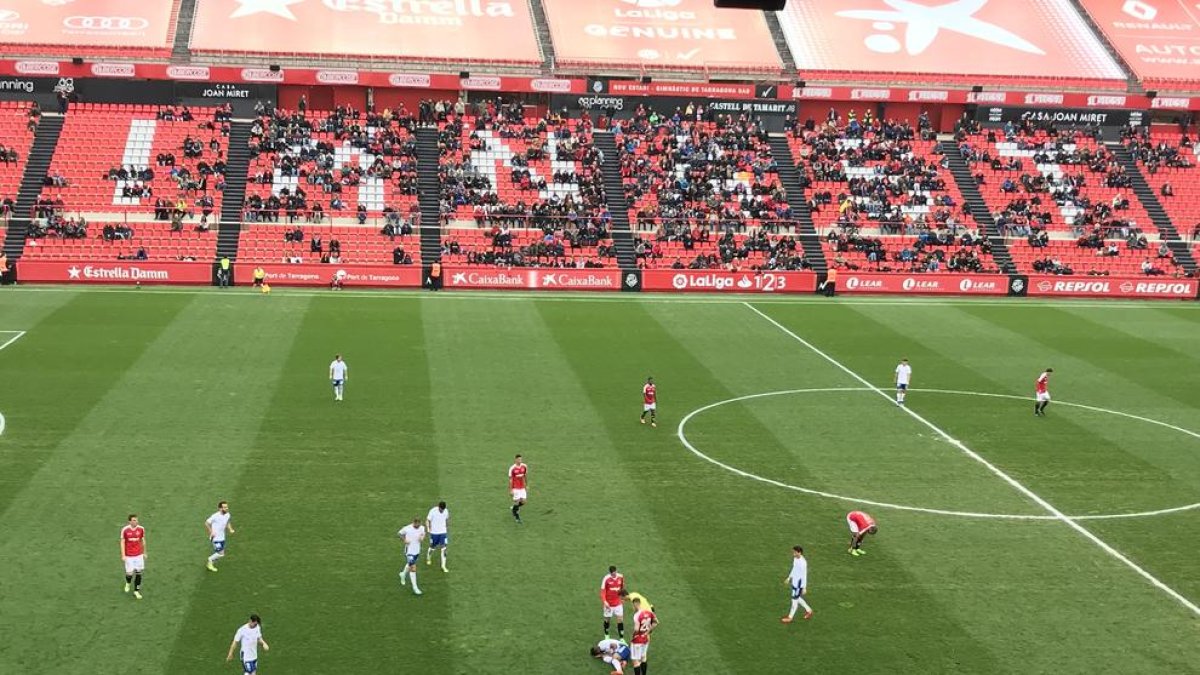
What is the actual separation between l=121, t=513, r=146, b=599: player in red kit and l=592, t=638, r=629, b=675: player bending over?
834 cm

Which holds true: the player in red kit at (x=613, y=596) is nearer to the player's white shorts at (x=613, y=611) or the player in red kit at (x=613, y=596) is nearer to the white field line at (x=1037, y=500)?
the player's white shorts at (x=613, y=611)

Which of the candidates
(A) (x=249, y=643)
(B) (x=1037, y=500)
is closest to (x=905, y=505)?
(B) (x=1037, y=500)

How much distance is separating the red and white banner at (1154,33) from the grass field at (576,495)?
4581 cm

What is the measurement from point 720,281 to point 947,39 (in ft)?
119

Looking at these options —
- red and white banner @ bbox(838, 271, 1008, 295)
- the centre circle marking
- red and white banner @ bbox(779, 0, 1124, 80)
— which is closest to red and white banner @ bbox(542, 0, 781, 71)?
red and white banner @ bbox(779, 0, 1124, 80)

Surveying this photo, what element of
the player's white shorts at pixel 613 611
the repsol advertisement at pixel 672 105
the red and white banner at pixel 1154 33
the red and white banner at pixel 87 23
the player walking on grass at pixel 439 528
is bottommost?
the player's white shorts at pixel 613 611

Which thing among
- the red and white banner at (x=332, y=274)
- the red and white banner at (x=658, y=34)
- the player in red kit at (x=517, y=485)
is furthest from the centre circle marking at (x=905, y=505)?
the red and white banner at (x=658, y=34)

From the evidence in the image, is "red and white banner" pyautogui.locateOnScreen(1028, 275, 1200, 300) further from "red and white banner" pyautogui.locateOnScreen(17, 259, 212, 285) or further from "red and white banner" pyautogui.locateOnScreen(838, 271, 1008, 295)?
"red and white banner" pyautogui.locateOnScreen(17, 259, 212, 285)

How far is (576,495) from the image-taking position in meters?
24.9

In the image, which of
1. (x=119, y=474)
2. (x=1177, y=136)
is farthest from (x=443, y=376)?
(x=1177, y=136)

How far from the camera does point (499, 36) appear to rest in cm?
7562

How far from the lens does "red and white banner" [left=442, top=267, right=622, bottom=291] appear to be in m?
54.6

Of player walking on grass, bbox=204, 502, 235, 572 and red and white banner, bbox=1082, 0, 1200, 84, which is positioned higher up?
red and white banner, bbox=1082, 0, 1200, 84

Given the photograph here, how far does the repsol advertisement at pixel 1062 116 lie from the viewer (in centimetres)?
7475
